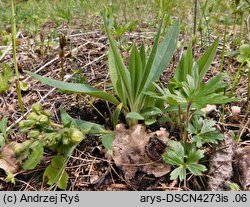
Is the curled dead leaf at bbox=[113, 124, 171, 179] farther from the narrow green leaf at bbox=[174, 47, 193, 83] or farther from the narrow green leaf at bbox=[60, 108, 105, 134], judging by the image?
the narrow green leaf at bbox=[174, 47, 193, 83]

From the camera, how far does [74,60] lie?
1913 mm

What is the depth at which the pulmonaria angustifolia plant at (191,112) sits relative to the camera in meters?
1.04

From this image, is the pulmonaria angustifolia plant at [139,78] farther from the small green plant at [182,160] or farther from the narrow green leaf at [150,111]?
the small green plant at [182,160]

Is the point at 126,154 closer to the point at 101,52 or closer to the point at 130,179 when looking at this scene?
the point at 130,179

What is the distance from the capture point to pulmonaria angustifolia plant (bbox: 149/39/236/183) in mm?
1036

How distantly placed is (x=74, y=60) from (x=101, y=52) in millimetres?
164

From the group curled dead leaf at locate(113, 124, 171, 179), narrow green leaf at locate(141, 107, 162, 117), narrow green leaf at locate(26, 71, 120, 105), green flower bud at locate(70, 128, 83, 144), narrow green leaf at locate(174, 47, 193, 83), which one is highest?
narrow green leaf at locate(174, 47, 193, 83)

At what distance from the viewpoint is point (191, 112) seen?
123 cm

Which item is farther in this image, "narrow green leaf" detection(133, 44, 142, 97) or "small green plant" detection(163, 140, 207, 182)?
"narrow green leaf" detection(133, 44, 142, 97)

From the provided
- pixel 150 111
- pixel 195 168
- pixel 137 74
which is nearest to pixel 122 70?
pixel 137 74

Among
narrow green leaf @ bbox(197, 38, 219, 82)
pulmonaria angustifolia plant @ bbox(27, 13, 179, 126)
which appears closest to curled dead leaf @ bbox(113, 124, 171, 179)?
pulmonaria angustifolia plant @ bbox(27, 13, 179, 126)

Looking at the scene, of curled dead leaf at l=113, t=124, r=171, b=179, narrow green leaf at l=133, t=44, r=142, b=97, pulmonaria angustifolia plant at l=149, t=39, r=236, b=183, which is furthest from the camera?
narrow green leaf at l=133, t=44, r=142, b=97

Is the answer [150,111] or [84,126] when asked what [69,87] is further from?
[150,111]

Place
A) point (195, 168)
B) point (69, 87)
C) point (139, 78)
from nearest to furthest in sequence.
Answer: point (195, 168) < point (69, 87) < point (139, 78)
